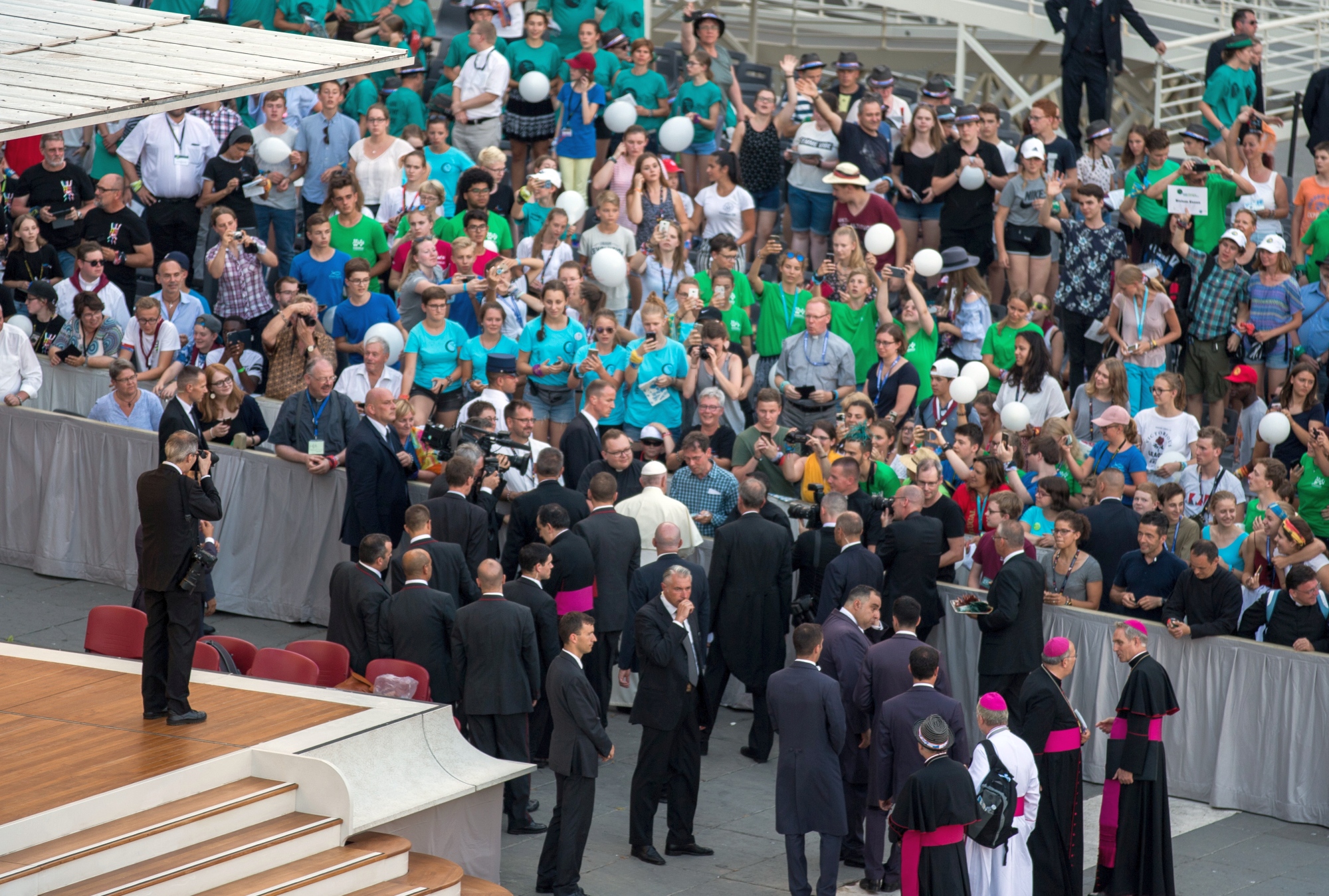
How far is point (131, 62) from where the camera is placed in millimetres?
9203

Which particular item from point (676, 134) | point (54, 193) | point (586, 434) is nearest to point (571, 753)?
point (586, 434)

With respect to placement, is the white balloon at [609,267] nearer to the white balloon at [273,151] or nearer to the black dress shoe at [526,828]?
the white balloon at [273,151]

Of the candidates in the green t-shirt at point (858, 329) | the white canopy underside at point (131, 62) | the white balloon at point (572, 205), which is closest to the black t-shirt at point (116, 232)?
the white balloon at point (572, 205)

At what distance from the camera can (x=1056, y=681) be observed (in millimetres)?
9930

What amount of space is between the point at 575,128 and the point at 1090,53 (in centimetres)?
548

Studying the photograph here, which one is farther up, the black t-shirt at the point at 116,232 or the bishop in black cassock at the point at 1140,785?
the black t-shirt at the point at 116,232

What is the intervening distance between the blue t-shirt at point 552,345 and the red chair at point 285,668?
3400 mm

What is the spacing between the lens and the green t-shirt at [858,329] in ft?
45.8

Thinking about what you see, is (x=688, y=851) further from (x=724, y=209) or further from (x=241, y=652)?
(x=724, y=209)

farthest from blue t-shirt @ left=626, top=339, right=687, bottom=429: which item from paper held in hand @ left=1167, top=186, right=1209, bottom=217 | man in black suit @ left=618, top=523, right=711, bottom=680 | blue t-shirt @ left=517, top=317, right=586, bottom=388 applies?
paper held in hand @ left=1167, top=186, right=1209, bottom=217

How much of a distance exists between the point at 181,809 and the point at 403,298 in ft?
19.8

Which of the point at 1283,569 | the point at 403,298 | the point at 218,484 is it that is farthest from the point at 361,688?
the point at 1283,569

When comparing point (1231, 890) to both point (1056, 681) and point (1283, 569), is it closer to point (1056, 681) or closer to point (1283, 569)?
point (1056, 681)

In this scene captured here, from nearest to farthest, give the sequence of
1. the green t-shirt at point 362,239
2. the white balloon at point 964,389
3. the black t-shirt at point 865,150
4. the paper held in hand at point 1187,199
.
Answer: the white balloon at point 964,389 → the green t-shirt at point 362,239 → the paper held in hand at point 1187,199 → the black t-shirt at point 865,150
